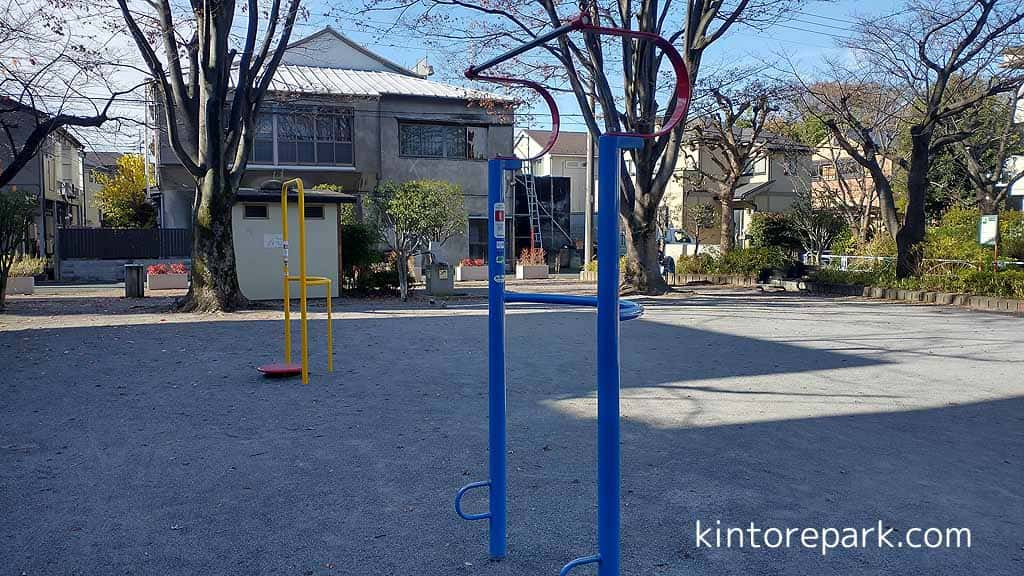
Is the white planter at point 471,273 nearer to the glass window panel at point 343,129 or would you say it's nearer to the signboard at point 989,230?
the glass window panel at point 343,129

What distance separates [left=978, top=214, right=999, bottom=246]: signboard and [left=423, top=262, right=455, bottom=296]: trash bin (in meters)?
12.3

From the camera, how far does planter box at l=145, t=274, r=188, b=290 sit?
861 inches

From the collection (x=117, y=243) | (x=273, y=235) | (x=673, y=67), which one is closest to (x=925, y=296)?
(x=273, y=235)

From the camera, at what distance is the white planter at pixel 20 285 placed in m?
20.2

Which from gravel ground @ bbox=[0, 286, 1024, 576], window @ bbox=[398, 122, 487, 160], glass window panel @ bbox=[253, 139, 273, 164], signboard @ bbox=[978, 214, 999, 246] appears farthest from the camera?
window @ bbox=[398, 122, 487, 160]

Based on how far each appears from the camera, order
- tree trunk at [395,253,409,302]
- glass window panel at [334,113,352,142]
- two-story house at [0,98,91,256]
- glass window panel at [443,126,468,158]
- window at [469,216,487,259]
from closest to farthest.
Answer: tree trunk at [395,253,409,302] < two-story house at [0,98,91,256] < glass window panel at [334,113,352,142] < glass window panel at [443,126,468,158] < window at [469,216,487,259]

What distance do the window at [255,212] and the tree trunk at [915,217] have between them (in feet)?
50.1

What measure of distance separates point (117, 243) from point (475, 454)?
81.4 feet

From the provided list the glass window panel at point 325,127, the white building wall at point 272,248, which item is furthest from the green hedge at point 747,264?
the glass window panel at point 325,127

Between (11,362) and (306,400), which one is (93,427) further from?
(11,362)

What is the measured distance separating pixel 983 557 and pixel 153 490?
4453 mm

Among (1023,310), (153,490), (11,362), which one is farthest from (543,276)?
(153,490)

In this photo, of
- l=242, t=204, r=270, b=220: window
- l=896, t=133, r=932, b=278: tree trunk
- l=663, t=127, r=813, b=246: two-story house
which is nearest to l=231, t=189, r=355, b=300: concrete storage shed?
l=242, t=204, r=270, b=220: window

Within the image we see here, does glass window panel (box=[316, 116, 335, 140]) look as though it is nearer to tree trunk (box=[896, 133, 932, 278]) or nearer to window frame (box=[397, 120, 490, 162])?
Result: window frame (box=[397, 120, 490, 162])
